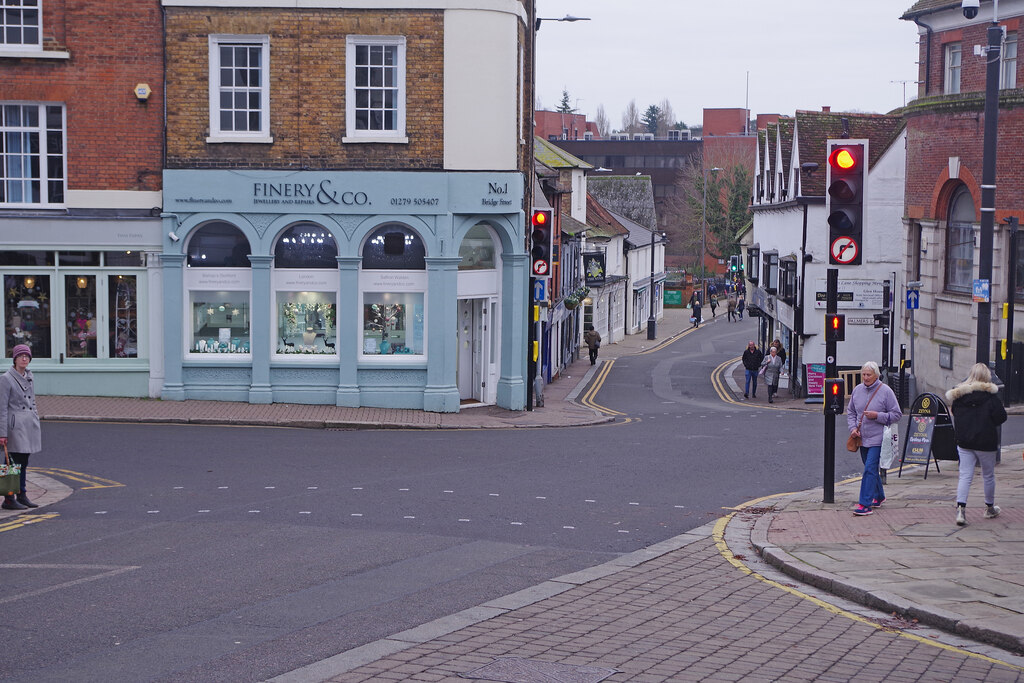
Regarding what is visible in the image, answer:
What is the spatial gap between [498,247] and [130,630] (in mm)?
17081

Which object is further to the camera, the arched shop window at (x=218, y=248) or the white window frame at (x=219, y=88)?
the arched shop window at (x=218, y=248)

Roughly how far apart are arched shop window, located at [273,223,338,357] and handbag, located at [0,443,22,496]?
36.1 feet

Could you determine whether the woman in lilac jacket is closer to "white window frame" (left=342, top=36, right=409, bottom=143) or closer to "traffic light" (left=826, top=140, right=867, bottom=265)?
"traffic light" (left=826, top=140, right=867, bottom=265)

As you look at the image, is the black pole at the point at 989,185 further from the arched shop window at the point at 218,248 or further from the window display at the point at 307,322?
the arched shop window at the point at 218,248

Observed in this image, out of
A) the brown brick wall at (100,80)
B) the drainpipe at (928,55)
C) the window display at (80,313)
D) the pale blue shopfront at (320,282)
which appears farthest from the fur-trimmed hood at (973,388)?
the drainpipe at (928,55)

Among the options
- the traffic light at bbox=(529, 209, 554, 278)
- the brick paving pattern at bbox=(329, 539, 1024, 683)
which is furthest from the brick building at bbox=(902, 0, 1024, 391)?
the brick paving pattern at bbox=(329, 539, 1024, 683)

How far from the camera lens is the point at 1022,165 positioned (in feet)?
89.5

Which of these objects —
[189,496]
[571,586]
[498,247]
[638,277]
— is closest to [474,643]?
[571,586]

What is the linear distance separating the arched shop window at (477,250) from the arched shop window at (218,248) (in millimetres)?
4523

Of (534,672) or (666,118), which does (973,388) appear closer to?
(534,672)

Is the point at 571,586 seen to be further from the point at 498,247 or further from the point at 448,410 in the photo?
the point at 498,247

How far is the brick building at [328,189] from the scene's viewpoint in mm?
22734

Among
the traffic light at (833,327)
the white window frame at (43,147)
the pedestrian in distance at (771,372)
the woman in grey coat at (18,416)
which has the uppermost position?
the white window frame at (43,147)

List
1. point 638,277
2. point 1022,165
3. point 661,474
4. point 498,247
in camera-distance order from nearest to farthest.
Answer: point 661,474 < point 498,247 < point 1022,165 < point 638,277
